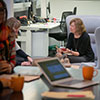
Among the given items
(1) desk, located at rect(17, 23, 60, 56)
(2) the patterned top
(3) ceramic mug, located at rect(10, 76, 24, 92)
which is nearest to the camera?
(3) ceramic mug, located at rect(10, 76, 24, 92)

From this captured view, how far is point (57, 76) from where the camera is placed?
7.56 ft

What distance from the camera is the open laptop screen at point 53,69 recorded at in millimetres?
2268

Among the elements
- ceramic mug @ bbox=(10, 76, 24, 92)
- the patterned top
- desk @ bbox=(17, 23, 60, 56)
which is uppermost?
the patterned top

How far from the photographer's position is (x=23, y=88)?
7.11 ft

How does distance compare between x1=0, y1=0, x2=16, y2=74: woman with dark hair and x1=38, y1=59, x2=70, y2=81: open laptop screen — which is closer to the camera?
x1=38, y1=59, x2=70, y2=81: open laptop screen

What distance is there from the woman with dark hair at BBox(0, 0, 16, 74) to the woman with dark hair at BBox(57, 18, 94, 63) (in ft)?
8.13

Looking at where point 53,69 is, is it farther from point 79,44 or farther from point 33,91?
point 79,44

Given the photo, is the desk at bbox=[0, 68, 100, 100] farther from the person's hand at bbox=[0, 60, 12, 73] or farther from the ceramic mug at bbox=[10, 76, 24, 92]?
the person's hand at bbox=[0, 60, 12, 73]

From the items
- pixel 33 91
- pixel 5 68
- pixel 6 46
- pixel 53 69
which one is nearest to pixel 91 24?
pixel 6 46

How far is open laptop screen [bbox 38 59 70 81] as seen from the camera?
7.44ft

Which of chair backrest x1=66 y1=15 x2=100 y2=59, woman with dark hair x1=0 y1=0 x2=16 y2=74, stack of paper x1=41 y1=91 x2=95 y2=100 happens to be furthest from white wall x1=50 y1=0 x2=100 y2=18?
stack of paper x1=41 y1=91 x2=95 y2=100

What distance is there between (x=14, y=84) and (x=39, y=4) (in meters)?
7.49

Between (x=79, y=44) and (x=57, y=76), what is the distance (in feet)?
10.2

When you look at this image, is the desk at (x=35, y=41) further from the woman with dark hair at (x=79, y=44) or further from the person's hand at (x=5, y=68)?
the person's hand at (x=5, y=68)
